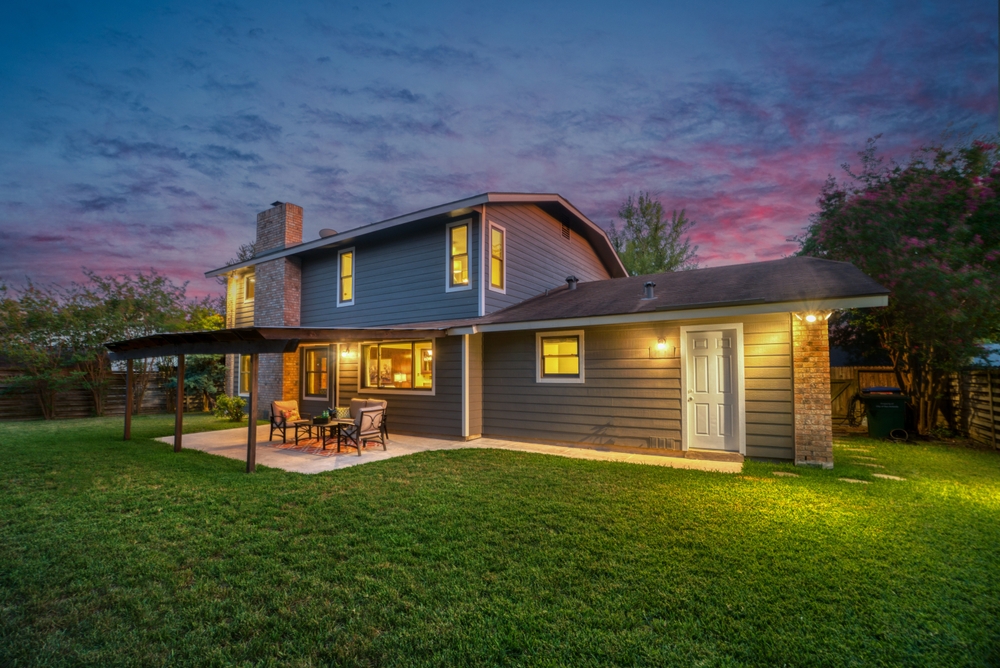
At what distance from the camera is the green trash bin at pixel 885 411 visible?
906 centimetres

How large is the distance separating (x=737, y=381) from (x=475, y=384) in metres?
5.11

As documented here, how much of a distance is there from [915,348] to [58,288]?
23.4m

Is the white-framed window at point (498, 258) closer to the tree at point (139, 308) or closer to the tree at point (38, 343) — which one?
the tree at point (139, 308)

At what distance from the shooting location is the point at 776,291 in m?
6.56

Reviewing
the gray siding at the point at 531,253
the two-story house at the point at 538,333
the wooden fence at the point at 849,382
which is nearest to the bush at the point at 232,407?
the two-story house at the point at 538,333

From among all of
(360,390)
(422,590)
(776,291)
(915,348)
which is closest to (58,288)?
(360,390)

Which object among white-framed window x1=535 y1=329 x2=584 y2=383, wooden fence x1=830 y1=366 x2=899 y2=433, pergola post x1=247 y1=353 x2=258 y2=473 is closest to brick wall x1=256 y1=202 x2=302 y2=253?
pergola post x1=247 y1=353 x2=258 y2=473

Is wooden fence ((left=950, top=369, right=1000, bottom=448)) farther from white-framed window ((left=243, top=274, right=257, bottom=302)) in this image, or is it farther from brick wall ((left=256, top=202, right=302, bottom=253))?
white-framed window ((left=243, top=274, right=257, bottom=302))

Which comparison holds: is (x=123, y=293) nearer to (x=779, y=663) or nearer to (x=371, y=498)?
(x=371, y=498)

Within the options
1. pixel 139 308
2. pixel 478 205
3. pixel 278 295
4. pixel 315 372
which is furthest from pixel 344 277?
pixel 139 308

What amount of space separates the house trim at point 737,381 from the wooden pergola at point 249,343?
4.76m

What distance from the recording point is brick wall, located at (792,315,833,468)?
6.36m

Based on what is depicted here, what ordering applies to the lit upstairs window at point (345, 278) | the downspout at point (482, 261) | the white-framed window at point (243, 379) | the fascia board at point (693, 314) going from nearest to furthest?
1. the fascia board at point (693, 314)
2. the downspout at point (482, 261)
3. the lit upstairs window at point (345, 278)
4. the white-framed window at point (243, 379)

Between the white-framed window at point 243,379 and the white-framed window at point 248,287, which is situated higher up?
the white-framed window at point 248,287
